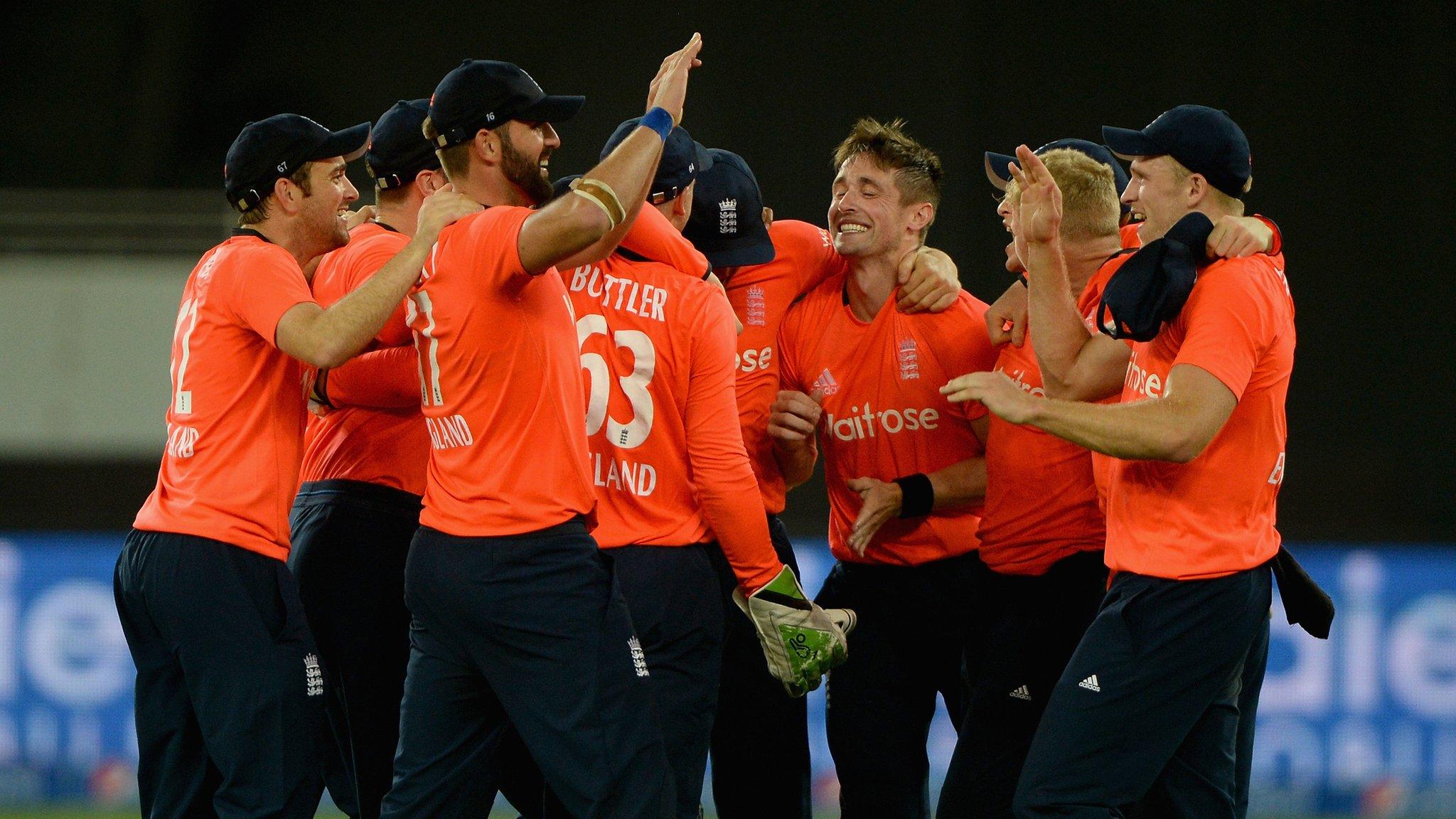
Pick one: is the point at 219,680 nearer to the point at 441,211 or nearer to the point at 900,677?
the point at 441,211

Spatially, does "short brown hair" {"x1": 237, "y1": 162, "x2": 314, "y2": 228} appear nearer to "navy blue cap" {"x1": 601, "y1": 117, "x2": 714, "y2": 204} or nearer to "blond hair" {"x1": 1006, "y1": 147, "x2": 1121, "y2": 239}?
"navy blue cap" {"x1": 601, "y1": 117, "x2": 714, "y2": 204}

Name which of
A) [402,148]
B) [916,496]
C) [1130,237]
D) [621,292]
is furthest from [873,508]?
[402,148]

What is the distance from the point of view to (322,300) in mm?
4266

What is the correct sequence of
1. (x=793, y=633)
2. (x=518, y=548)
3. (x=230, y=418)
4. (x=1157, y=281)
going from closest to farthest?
(x=518, y=548) < (x=1157, y=281) < (x=230, y=418) < (x=793, y=633)

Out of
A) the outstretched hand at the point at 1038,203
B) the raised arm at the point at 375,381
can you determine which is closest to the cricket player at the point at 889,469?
the outstretched hand at the point at 1038,203

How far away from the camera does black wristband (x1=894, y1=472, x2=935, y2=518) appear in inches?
180

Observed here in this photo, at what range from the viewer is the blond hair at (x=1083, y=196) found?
4.34 meters

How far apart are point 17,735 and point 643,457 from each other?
478cm

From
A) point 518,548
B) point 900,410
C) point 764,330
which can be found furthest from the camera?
point 764,330

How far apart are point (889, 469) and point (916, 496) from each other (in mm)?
233

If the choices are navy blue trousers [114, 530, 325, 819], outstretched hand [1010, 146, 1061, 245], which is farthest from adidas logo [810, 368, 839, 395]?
navy blue trousers [114, 530, 325, 819]

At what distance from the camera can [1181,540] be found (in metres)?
3.61

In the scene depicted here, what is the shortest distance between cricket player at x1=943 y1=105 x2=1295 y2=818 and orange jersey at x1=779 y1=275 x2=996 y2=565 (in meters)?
0.96

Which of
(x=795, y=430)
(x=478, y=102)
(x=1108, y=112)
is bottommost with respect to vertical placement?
(x=795, y=430)
